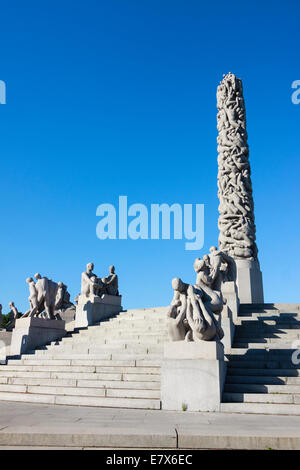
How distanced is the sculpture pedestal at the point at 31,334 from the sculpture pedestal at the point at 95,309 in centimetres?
220

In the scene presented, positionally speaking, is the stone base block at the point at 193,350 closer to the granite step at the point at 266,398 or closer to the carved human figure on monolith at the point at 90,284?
the granite step at the point at 266,398

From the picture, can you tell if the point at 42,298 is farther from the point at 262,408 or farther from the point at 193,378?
the point at 262,408

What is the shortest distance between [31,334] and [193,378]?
7707 millimetres

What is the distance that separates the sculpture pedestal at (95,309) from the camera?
1625cm

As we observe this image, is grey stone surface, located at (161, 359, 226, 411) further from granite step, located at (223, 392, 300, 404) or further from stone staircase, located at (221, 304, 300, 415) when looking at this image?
granite step, located at (223, 392, 300, 404)

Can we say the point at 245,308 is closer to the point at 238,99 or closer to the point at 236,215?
the point at 236,215

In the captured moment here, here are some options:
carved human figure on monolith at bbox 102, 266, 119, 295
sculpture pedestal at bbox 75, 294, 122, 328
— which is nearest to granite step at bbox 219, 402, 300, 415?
sculpture pedestal at bbox 75, 294, 122, 328

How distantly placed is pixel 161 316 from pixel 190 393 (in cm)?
726

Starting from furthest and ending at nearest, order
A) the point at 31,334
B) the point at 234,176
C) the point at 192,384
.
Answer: the point at 234,176, the point at 31,334, the point at 192,384

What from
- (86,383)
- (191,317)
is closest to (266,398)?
(191,317)

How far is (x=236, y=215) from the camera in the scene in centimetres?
1977

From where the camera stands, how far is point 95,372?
9336mm
